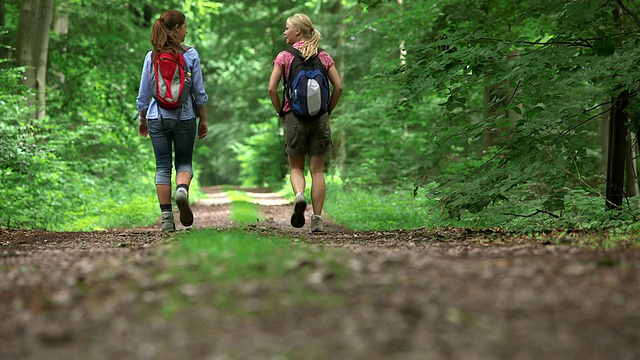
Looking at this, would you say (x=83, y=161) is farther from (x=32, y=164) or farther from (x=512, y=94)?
(x=512, y=94)

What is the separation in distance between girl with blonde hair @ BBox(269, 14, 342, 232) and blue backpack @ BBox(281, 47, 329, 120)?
6 cm

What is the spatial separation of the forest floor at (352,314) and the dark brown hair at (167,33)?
→ 3.66 m

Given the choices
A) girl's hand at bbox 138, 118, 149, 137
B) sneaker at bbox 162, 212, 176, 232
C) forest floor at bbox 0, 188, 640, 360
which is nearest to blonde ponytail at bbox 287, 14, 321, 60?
girl's hand at bbox 138, 118, 149, 137

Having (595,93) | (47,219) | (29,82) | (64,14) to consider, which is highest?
(64,14)

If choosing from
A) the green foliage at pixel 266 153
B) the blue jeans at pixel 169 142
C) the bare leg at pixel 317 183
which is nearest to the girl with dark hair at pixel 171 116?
the blue jeans at pixel 169 142

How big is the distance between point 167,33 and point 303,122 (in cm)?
171

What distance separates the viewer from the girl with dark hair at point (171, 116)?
6.81 m

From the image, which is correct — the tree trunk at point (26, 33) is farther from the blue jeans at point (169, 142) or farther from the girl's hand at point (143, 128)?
the blue jeans at point (169, 142)

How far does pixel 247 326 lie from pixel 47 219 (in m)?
8.83

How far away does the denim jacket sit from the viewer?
269 inches

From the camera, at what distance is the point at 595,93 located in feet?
18.8

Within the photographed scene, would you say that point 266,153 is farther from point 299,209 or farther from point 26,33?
point 299,209

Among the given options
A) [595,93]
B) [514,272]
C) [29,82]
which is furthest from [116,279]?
[29,82]

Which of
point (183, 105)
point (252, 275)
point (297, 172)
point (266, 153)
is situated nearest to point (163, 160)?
point (183, 105)
